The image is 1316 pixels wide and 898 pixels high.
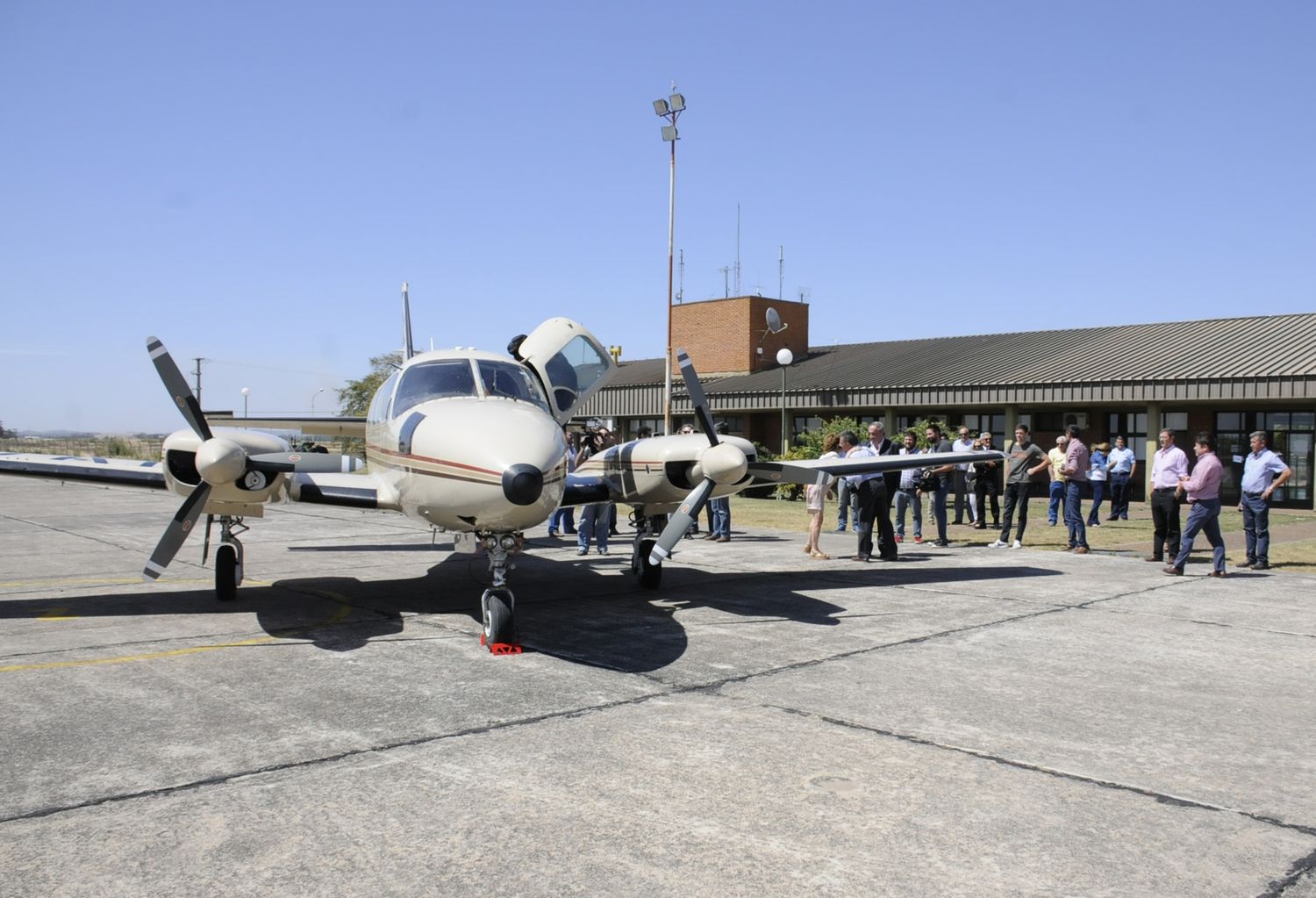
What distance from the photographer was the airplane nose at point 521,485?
7.46 meters

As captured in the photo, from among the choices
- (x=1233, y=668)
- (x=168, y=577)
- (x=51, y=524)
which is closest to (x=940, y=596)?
(x=1233, y=668)

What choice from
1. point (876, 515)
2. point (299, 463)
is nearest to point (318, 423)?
point (299, 463)

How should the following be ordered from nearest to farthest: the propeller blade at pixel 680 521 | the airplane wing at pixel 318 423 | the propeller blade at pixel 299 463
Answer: the propeller blade at pixel 299 463, the propeller blade at pixel 680 521, the airplane wing at pixel 318 423

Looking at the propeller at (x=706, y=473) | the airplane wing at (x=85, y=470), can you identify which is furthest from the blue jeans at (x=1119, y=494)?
the airplane wing at (x=85, y=470)

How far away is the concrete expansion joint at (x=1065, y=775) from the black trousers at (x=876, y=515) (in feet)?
27.4

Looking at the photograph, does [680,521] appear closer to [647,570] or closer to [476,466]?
[647,570]

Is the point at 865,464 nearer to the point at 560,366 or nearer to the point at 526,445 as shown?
the point at 560,366

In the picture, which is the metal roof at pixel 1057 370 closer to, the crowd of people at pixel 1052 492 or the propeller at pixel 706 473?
the crowd of people at pixel 1052 492

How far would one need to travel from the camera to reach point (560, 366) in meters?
12.1

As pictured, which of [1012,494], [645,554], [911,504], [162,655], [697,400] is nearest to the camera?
[162,655]

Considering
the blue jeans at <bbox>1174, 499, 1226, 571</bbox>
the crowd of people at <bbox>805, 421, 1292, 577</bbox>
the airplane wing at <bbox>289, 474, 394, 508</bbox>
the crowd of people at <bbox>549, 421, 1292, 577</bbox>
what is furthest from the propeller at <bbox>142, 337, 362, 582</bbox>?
the blue jeans at <bbox>1174, 499, 1226, 571</bbox>

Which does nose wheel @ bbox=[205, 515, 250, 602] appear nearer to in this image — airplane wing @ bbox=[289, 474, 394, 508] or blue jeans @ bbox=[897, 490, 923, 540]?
airplane wing @ bbox=[289, 474, 394, 508]

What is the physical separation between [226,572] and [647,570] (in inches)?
188

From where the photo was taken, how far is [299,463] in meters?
9.74
